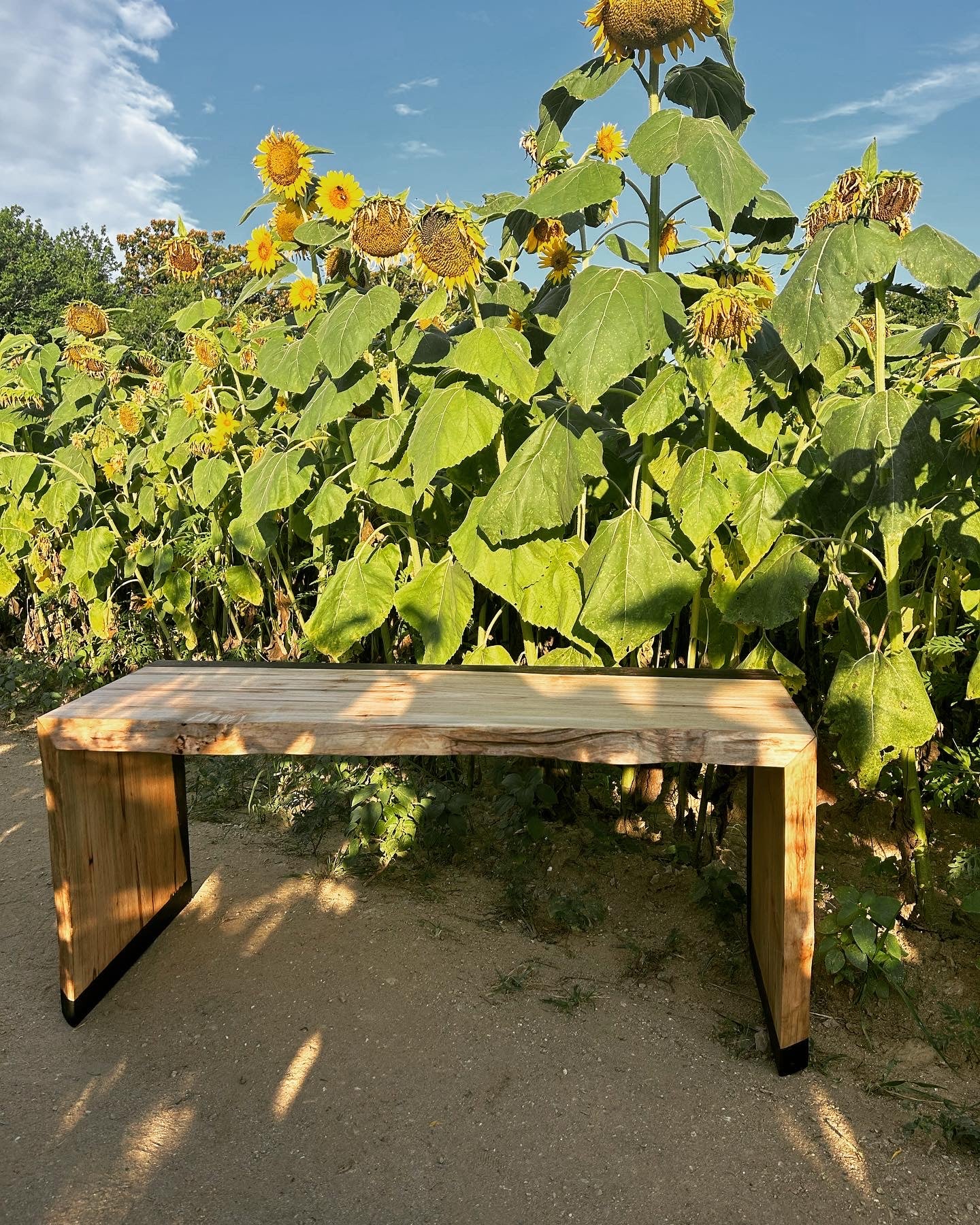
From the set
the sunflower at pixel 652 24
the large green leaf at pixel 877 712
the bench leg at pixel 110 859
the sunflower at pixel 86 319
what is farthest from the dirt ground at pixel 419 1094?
the sunflower at pixel 86 319

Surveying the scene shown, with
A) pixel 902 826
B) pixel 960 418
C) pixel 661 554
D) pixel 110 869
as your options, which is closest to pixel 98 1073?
pixel 110 869

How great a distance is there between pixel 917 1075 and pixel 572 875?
3.28 feet

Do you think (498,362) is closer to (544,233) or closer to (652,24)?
(544,233)

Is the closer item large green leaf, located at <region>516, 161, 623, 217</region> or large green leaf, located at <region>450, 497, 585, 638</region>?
large green leaf, located at <region>516, 161, 623, 217</region>

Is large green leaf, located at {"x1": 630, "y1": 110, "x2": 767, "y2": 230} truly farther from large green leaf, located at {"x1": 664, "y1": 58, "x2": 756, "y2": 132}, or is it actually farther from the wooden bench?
the wooden bench

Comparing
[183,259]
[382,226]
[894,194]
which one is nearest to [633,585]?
[894,194]

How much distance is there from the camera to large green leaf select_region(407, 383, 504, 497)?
219cm

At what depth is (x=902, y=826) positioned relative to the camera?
7.50 feet

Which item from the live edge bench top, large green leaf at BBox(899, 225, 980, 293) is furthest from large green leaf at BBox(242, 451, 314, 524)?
large green leaf at BBox(899, 225, 980, 293)

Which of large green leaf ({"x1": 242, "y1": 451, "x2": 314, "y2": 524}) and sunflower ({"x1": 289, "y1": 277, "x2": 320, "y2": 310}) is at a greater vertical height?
Answer: sunflower ({"x1": 289, "y1": 277, "x2": 320, "y2": 310})

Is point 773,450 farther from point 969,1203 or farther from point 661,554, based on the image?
point 969,1203

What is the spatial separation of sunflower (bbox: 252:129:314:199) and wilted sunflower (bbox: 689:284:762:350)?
4.03 feet

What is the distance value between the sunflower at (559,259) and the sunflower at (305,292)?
646mm

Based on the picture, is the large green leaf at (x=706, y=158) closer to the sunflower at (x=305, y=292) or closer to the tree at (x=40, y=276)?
the sunflower at (x=305, y=292)
